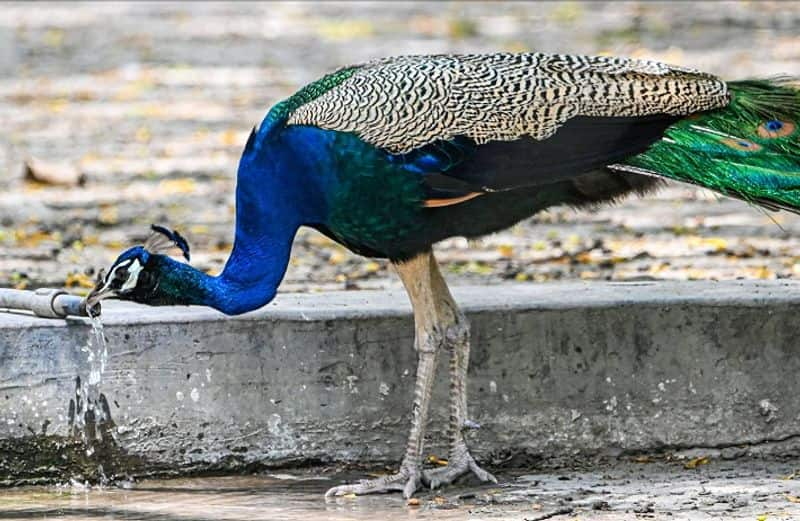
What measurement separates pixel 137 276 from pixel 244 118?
6.51 meters

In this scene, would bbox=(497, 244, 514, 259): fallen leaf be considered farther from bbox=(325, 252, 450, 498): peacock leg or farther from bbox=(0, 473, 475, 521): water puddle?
bbox=(0, 473, 475, 521): water puddle

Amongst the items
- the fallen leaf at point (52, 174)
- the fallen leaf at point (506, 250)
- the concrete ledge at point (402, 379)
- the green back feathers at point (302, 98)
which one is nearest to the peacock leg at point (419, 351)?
the concrete ledge at point (402, 379)

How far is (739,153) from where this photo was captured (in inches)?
208

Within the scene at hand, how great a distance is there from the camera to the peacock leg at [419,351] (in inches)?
203

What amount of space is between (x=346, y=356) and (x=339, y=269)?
6.57 feet

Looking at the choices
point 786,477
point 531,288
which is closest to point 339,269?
point 531,288

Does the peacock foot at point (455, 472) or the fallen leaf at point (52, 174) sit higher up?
the fallen leaf at point (52, 174)

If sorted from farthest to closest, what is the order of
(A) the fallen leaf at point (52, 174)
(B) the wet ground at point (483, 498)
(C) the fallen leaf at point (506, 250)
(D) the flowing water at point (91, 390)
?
(A) the fallen leaf at point (52, 174) < (C) the fallen leaf at point (506, 250) < (D) the flowing water at point (91, 390) < (B) the wet ground at point (483, 498)

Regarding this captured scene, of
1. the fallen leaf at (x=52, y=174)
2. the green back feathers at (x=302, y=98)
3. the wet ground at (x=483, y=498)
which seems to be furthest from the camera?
the fallen leaf at (x=52, y=174)

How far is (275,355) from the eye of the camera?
539 centimetres

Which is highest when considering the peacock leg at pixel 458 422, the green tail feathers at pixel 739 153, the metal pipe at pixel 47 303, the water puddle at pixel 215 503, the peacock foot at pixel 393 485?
the green tail feathers at pixel 739 153

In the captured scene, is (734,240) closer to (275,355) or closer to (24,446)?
(275,355)

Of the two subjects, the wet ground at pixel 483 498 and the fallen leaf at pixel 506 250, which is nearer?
the wet ground at pixel 483 498

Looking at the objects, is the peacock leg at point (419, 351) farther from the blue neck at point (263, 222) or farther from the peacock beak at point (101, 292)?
the peacock beak at point (101, 292)
